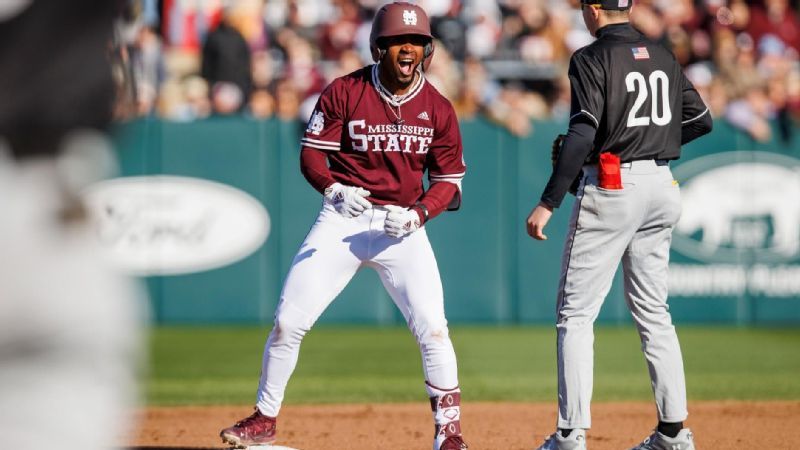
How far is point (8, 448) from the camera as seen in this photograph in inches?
64.3

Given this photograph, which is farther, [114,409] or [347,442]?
[347,442]

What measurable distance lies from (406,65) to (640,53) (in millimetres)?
1093

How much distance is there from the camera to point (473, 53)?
14.6 meters

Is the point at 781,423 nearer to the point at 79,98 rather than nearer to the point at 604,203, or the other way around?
the point at 604,203

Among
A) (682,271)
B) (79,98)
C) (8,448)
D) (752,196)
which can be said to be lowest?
(682,271)

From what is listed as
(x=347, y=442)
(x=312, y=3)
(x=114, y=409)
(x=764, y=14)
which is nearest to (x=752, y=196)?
(x=764, y=14)

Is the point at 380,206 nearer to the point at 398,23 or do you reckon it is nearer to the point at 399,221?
the point at 399,221

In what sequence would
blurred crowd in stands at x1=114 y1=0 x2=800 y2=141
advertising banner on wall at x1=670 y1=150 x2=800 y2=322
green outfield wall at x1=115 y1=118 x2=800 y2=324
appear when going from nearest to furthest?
green outfield wall at x1=115 y1=118 x2=800 y2=324, advertising banner on wall at x1=670 y1=150 x2=800 y2=322, blurred crowd in stands at x1=114 y1=0 x2=800 y2=141

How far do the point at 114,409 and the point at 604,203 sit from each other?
12.8 ft

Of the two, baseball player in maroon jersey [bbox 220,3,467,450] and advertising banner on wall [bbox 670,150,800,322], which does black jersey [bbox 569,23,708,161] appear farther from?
advertising banner on wall [bbox 670,150,800,322]

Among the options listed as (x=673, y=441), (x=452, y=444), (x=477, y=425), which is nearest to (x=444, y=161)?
(x=452, y=444)

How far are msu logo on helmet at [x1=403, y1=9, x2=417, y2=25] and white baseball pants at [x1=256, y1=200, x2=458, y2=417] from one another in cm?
91

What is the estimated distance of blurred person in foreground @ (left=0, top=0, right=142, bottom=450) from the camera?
154 centimetres

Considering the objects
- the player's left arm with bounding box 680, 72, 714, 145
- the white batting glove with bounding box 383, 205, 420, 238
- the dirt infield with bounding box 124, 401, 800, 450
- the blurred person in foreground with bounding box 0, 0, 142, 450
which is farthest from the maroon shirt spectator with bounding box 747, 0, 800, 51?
the blurred person in foreground with bounding box 0, 0, 142, 450
